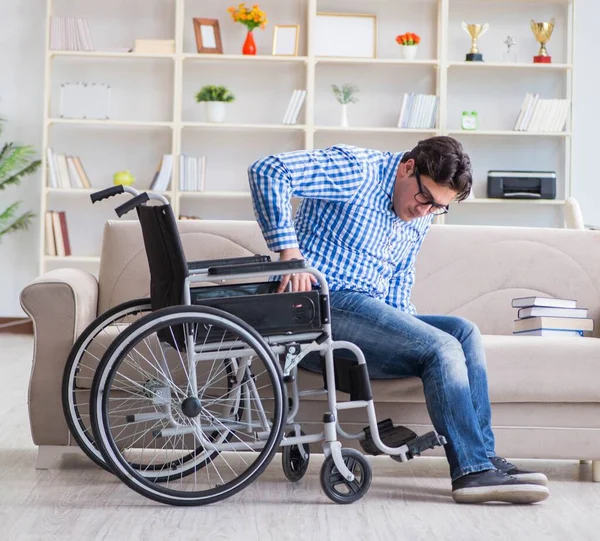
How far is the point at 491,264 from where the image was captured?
9.56ft

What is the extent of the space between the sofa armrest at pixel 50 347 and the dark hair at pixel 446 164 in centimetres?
98

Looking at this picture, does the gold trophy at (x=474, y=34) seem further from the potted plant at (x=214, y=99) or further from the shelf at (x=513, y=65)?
the potted plant at (x=214, y=99)

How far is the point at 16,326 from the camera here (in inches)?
245

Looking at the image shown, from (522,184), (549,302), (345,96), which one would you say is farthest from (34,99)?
(549,302)

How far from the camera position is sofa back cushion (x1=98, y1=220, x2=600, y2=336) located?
2.86 metres

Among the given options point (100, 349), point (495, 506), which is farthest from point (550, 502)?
point (100, 349)

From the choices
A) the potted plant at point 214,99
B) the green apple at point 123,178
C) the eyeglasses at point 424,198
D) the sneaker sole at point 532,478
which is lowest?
the sneaker sole at point 532,478

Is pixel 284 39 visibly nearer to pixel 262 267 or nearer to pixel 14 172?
pixel 14 172

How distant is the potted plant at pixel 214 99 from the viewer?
6020 millimetres

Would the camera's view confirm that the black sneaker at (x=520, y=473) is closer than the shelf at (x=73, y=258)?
Yes

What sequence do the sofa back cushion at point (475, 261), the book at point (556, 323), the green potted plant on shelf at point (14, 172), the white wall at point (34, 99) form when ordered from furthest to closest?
1. the white wall at point (34, 99)
2. the green potted plant on shelf at point (14, 172)
3. the sofa back cushion at point (475, 261)
4. the book at point (556, 323)

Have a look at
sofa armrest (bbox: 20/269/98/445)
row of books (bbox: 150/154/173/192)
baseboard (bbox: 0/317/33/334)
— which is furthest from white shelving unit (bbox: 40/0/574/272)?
sofa armrest (bbox: 20/269/98/445)

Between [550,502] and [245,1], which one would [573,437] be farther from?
[245,1]

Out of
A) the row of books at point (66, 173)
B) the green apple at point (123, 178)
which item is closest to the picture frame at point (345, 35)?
the green apple at point (123, 178)
